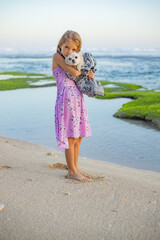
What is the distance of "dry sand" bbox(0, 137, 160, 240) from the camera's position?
8.86 feet

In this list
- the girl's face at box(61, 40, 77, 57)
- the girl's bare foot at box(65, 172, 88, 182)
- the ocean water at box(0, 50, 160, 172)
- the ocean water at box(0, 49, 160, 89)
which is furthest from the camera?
the ocean water at box(0, 49, 160, 89)

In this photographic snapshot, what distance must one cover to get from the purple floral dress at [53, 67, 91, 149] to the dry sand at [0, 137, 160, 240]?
0.60 metres

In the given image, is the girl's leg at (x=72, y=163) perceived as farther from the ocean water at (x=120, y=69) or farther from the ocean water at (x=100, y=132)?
the ocean water at (x=120, y=69)

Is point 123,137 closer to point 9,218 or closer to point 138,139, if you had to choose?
point 138,139

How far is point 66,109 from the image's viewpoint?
3818mm

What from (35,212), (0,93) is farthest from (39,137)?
(0,93)

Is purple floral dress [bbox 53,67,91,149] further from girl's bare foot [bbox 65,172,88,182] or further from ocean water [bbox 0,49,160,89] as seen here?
ocean water [bbox 0,49,160,89]

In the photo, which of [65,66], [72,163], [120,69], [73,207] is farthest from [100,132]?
[120,69]

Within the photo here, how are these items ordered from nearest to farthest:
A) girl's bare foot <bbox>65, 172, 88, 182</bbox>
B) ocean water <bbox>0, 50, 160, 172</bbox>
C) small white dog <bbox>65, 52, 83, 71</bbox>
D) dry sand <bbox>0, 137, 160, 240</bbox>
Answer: dry sand <bbox>0, 137, 160, 240</bbox> < small white dog <bbox>65, 52, 83, 71</bbox> < girl's bare foot <bbox>65, 172, 88, 182</bbox> < ocean water <bbox>0, 50, 160, 172</bbox>

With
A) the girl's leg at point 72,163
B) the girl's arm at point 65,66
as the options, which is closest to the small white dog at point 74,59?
the girl's arm at point 65,66

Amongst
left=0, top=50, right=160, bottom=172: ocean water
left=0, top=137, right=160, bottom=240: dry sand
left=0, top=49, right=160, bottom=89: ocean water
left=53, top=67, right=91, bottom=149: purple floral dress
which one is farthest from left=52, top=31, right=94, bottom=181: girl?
left=0, top=49, right=160, bottom=89: ocean water

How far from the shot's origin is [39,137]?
812cm

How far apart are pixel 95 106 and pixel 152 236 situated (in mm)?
10149

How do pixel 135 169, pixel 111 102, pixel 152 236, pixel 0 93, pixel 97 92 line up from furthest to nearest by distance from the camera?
1. pixel 0 93
2. pixel 111 102
3. pixel 135 169
4. pixel 97 92
5. pixel 152 236
